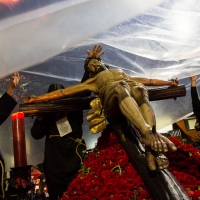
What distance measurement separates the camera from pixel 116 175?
1266 millimetres

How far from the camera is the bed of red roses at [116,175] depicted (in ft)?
3.76

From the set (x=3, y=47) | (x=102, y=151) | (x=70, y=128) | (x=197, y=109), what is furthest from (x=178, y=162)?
(x=3, y=47)

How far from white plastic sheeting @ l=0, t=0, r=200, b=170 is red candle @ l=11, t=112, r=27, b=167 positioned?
262 mm

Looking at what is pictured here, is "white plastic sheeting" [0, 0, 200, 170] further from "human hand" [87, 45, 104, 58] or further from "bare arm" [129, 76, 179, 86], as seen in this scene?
"bare arm" [129, 76, 179, 86]

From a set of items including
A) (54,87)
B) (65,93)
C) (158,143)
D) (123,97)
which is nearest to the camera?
(158,143)

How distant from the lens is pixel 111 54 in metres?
1.81

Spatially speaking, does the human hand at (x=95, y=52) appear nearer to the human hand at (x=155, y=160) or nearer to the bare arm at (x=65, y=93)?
the bare arm at (x=65, y=93)

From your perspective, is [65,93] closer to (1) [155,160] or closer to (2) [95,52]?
(2) [95,52]

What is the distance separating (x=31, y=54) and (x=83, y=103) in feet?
1.18

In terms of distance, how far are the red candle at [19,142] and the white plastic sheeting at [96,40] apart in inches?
10.3

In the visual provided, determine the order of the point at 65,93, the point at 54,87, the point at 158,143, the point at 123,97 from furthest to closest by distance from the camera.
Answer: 1. the point at 54,87
2. the point at 65,93
3. the point at 123,97
4. the point at 158,143

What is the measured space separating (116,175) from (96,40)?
70 cm

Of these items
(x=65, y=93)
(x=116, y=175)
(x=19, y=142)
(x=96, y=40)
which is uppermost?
(x=96, y=40)

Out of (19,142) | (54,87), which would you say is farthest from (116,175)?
(54,87)
